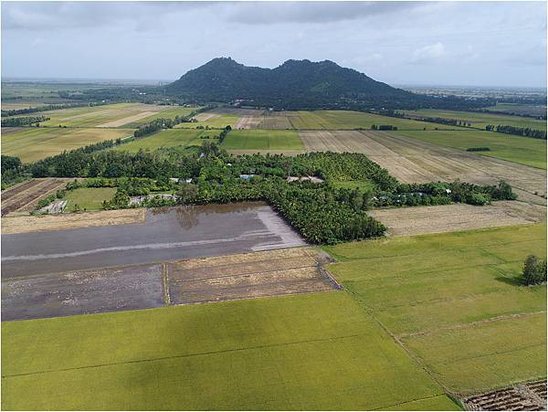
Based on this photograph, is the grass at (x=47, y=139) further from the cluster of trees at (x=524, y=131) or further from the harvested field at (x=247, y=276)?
the cluster of trees at (x=524, y=131)

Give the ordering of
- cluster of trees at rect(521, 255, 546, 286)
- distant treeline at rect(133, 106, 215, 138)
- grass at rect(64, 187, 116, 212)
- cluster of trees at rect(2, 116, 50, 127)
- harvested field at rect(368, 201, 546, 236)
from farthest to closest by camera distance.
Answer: cluster of trees at rect(2, 116, 50, 127)
distant treeline at rect(133, 106, 215, 138)
grass at rect(64, 187, 116, 212)
harvested field at rect(368, 201, 546, 236)
cluster of trees at rect(521, 255, 546, 286)

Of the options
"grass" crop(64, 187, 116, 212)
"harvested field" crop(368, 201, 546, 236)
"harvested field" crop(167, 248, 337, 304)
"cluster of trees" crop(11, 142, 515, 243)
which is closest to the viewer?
"harvested field" crop(167, 248, 337, 304)

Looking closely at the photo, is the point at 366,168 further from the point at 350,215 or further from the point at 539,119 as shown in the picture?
the point at 539,119

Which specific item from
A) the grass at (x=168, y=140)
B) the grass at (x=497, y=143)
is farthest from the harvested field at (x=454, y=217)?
the grass at (x=168, y=140)

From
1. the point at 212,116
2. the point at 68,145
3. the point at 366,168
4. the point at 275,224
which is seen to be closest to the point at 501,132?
the point at 366,168

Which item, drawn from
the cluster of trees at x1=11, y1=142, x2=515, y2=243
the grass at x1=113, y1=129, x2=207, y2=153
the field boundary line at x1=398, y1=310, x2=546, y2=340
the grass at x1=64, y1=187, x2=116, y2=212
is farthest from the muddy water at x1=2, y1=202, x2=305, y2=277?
the grass at x1=113, y1=129, x2=207, y2=153

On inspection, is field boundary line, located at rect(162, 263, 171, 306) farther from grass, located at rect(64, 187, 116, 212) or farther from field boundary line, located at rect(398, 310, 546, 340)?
grass, located at rect(64, 187, 116, 212)
